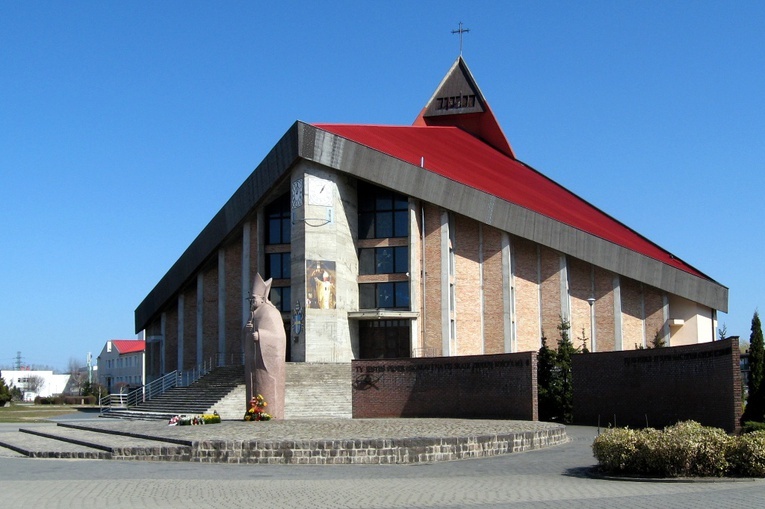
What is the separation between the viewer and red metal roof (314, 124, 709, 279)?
41.2m

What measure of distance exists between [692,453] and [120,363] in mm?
98315

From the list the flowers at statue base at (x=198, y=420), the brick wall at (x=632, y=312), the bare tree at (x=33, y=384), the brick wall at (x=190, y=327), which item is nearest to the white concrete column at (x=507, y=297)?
the brick wall at (x=632, y=312)

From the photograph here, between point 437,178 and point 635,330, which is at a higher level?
point 437,178

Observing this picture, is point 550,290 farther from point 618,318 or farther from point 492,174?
point 492,174

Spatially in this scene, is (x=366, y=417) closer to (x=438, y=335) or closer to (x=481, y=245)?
(x=438, y=335)

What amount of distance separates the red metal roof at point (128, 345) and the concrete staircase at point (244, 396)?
66.2 meters

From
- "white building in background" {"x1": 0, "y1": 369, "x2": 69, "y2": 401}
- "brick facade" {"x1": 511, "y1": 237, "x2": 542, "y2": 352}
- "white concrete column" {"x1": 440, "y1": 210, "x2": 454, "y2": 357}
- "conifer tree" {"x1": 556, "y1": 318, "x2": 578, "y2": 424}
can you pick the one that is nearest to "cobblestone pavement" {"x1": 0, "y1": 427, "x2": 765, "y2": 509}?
"conifer tree" {"x1": 556, "y1": 318, "x2": 578, "y2": 424}

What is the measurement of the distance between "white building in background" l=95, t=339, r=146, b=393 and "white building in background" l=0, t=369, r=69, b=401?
10.4m

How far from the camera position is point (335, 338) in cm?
3959

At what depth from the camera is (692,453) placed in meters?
14.4

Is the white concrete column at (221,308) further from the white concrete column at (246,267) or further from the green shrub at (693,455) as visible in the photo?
the green shrub at (693,455)

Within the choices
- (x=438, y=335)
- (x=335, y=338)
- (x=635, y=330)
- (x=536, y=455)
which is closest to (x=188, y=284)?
(x=335, y=338)

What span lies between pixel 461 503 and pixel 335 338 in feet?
90.4

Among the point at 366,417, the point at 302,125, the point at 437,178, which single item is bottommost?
the point at 366,417
